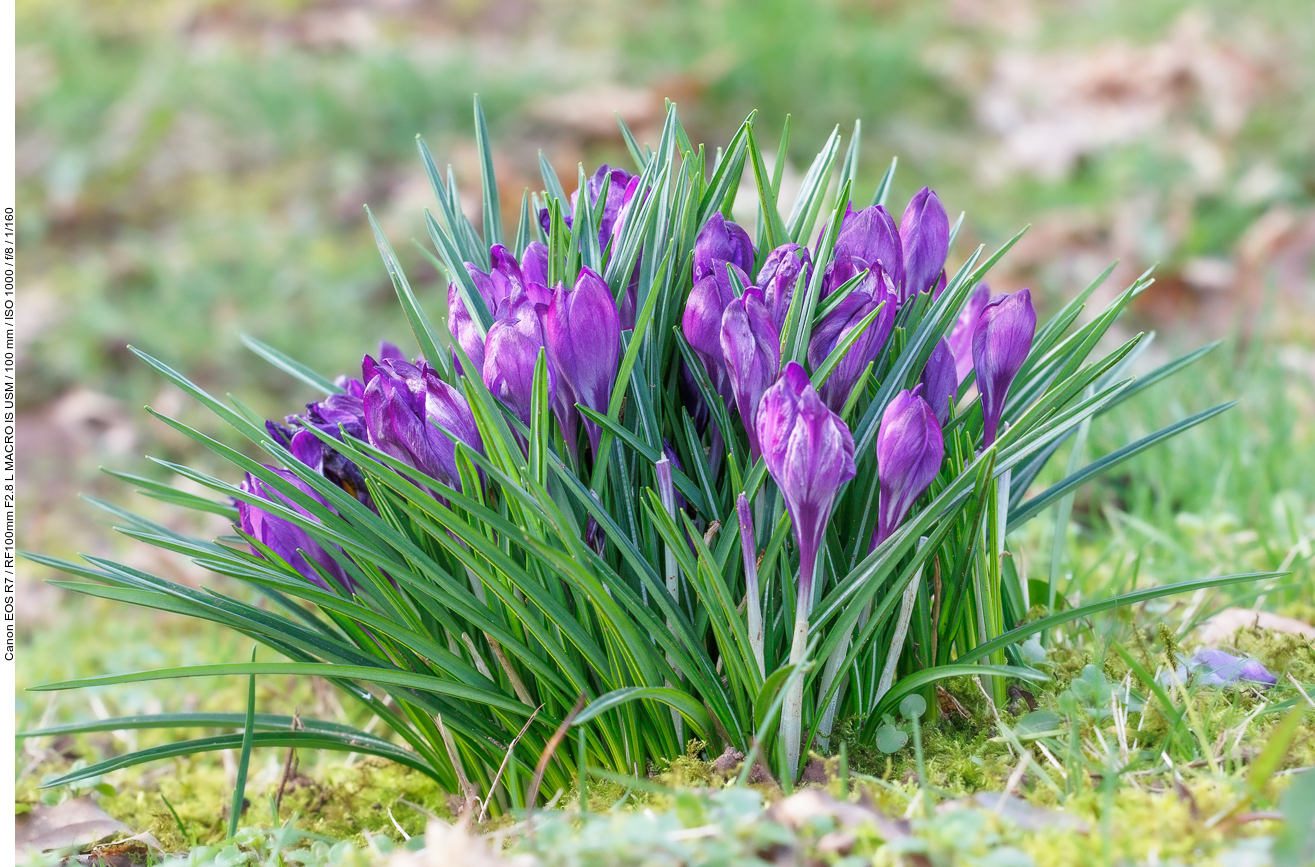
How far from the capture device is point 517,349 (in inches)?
40.3

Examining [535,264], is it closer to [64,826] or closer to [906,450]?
[906,450]

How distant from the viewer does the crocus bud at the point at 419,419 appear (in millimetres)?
1063

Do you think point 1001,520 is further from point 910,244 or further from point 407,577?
point 407,577

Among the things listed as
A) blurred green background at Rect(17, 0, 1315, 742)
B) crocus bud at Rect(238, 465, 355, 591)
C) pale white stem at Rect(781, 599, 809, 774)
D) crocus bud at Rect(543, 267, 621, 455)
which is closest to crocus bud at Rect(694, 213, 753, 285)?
crocus bud at Rect(543, 267, 621, 455)

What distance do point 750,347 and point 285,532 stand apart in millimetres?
558

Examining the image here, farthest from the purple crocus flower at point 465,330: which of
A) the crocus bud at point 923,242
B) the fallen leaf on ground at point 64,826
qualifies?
the fallen leaf on ground at point 64,826

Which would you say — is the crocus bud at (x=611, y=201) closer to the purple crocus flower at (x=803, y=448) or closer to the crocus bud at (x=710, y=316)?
the crocus bud at (x=710, y=316)

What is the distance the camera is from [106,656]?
2184mm

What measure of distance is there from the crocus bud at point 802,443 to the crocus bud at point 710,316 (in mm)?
105

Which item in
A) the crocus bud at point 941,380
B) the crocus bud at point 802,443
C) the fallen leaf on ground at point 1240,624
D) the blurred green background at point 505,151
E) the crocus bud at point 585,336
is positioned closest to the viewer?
the crocus bud at point 802,443

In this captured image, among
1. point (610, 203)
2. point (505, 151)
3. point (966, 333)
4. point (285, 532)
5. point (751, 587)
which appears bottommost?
point (751, 587)

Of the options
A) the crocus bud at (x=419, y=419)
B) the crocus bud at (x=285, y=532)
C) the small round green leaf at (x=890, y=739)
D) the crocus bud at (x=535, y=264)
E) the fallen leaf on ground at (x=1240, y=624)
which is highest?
the crocus bud at (x=535, y=264)

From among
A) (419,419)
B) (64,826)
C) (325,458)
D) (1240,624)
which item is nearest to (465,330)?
(419,419)

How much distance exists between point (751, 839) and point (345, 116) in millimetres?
4405
